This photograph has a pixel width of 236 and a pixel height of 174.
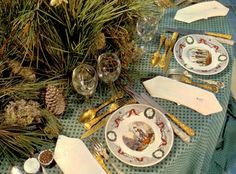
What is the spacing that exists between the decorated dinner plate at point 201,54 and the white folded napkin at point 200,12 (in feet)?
0.35

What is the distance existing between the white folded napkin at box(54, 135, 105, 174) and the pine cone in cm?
10

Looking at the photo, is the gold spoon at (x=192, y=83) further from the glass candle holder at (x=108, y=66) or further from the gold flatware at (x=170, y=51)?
the glass candle holder at (x=108, y=66)

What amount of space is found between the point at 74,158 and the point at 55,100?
20 centimetres

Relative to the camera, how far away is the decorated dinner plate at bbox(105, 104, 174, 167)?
1.20 m

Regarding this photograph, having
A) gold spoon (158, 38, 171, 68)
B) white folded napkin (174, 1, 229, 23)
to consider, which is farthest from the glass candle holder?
white folded napkin (174, 1, 229, 23)

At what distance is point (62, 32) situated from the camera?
4.04ft

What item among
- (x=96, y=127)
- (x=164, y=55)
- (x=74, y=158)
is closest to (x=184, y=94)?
(x=164, y=55)

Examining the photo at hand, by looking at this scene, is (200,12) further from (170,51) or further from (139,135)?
(139,135)

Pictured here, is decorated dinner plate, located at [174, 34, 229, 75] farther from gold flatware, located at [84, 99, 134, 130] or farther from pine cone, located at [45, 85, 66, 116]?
pine cone, located at [45, 85, 66, 116]

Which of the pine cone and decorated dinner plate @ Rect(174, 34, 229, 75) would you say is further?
decorated dinner plate @ Rect(174, 34, 229, 75)

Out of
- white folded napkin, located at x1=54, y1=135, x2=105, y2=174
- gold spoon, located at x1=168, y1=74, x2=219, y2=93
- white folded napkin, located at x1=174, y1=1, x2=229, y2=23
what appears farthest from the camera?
white folded napkin, located at x1=174, y1=1, x2=229, y2=23

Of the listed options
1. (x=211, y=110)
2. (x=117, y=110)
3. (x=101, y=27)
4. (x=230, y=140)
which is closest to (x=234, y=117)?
(x=230, y=140)

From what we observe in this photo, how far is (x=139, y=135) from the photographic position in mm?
1262

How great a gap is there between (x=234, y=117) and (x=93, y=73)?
0.96 m
